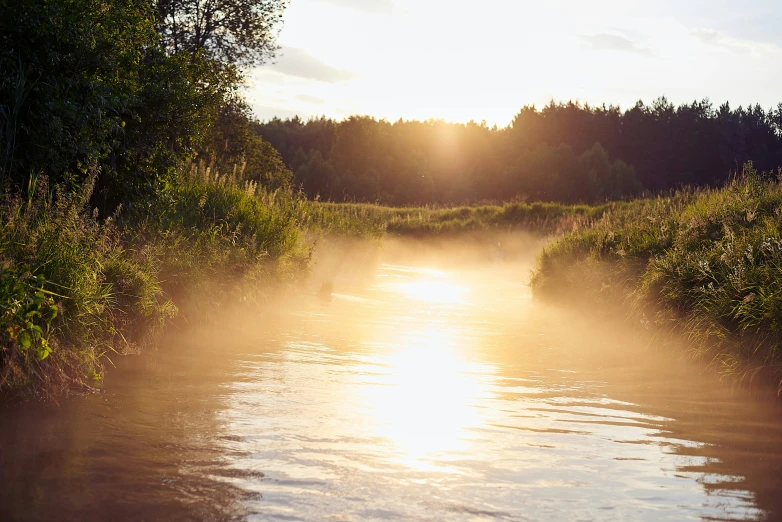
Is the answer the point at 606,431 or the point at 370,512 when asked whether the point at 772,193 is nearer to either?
the point at 606,431

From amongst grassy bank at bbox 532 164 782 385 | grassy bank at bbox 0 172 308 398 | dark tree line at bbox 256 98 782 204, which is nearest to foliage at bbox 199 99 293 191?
grassy bank at bbox 0 172 308 398

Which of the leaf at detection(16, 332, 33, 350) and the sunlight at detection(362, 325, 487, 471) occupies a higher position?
the leaf at detection(16, 332, 33, 350)

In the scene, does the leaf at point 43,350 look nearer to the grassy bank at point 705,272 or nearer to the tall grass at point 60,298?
the tall grass at point 60,298

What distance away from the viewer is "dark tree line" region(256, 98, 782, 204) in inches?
2655

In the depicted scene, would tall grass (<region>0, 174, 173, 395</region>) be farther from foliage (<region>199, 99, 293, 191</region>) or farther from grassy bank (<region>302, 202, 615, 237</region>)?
grassy bank (<region>302, 202, 615, 237</region>)

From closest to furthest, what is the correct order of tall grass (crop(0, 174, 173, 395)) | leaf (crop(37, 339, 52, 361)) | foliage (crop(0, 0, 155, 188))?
1. leaf (crop(37, 339, 52, 361))
2. tall grass (crop(0, 174, 173, 395))
3. foliage (crop(0, 0, 155, 188))

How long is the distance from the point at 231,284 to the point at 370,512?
23.0 feet

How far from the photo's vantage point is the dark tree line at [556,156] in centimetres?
6744

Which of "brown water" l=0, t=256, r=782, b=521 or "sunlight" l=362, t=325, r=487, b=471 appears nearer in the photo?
"brown water" l=0, t=256, r=782, b=521

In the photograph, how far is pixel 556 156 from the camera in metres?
68.1

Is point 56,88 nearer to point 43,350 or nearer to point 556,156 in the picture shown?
point 43,350

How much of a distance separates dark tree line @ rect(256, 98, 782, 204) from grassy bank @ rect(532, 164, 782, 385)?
5040 cm

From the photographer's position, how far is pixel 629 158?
239 feet

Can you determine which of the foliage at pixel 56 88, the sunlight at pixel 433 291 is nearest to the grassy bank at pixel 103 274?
the foliage at pixel 56 88
